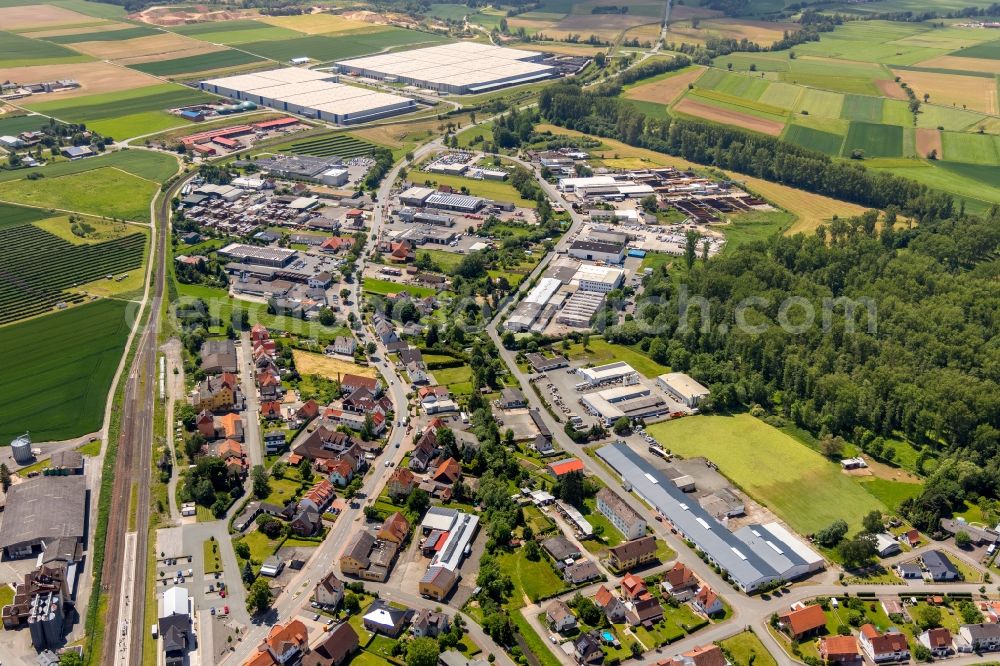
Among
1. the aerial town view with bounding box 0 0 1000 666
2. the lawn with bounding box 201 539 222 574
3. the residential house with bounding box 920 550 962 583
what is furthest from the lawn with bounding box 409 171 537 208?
the residential house with bounding box 920 550 962 583

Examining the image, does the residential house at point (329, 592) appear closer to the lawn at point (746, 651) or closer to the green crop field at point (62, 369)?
the lawn at point (746, 651)

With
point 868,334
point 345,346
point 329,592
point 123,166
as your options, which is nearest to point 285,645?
point 329,592

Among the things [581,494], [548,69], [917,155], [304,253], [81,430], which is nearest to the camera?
[581,494]

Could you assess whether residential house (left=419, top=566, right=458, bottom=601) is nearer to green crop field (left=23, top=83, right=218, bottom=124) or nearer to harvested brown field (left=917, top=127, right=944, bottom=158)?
harvested brown field (left=917, top=127, right=944, bottom=158)

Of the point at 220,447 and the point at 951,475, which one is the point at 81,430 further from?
the point at 951,475

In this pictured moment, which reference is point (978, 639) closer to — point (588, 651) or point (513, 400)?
point (588, 651)

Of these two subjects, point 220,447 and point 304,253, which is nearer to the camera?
→ point 220,447

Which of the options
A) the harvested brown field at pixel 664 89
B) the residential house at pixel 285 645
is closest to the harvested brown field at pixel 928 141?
the harvested brown field at pixel 664 89

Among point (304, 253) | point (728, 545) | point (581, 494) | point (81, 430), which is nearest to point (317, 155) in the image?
point (304, 253)
